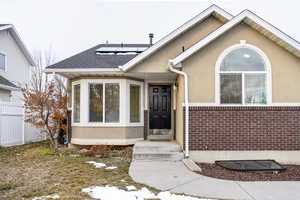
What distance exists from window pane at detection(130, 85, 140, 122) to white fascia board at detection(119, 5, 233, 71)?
1.53 m

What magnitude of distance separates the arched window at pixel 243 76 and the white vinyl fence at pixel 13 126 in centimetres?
907

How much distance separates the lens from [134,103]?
1023 cm

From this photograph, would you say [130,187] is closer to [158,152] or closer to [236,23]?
[158,152]

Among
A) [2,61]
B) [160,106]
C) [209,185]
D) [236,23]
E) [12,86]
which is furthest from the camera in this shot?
[2,61]

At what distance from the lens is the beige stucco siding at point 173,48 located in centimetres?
923

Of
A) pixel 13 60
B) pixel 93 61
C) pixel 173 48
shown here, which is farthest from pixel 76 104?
pixel 13 60

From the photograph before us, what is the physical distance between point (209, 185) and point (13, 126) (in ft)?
31.9

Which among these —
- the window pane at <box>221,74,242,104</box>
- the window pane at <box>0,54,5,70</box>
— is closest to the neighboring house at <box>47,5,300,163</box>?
the window pane at <box>221,74,242,104</box>

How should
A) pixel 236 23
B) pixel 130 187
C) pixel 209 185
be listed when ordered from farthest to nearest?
pixel 236 23
pixel 209 185
pixel 130 187

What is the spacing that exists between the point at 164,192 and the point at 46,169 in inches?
144

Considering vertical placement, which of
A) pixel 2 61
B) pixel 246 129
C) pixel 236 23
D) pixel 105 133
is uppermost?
pixel 2 61

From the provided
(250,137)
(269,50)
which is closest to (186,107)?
(250,137)

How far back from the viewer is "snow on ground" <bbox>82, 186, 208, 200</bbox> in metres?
4.57

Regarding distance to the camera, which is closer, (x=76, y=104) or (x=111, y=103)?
(x=111, y=103)
